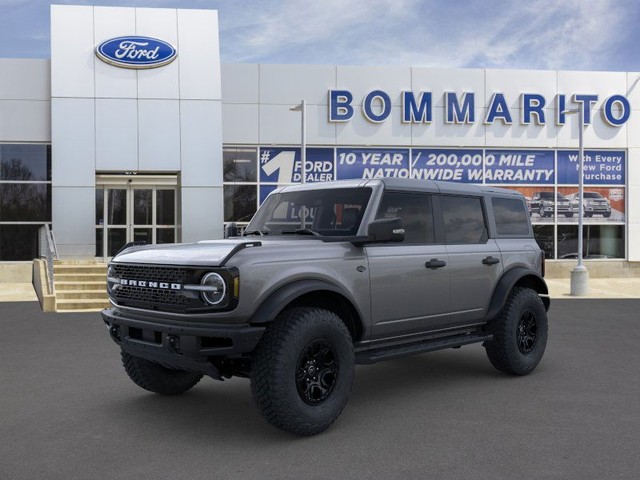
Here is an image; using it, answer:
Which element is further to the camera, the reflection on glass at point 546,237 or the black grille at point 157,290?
the reflection on glass at point 546,237

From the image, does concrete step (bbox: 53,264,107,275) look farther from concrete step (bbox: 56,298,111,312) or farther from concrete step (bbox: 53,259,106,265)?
concrete step (bbox: 56,298,111,312)

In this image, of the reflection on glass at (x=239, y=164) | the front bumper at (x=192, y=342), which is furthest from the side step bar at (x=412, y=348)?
the reflection on glass at (x=239, y=164)

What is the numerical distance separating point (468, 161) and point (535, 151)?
233 cm

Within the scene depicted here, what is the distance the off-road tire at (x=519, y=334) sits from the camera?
264 inches

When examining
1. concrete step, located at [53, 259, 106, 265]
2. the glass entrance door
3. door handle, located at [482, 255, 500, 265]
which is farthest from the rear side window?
the glass entrance door

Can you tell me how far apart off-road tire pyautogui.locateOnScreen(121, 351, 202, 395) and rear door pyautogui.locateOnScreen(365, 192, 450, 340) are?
197cm

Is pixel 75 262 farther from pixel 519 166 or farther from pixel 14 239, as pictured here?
pixel 519 166

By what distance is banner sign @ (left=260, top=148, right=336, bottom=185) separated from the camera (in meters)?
20.2

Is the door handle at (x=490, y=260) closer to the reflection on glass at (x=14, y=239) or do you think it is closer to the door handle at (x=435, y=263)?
the door handle at (x=435, y=263)

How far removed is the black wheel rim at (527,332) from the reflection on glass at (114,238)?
15.7 m

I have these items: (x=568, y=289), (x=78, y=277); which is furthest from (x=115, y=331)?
(x=568, y=289)

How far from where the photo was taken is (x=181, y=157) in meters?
18.8

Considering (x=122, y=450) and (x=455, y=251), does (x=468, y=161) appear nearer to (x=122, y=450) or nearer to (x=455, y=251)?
(x=455, y=251)

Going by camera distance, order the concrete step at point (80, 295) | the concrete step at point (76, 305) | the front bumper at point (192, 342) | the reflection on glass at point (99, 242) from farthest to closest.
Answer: the reflection on glass at point (99, 242) < the concrete step at point (80, 295) < the concrete step at point (76, 305) < the front bumper at point (192, 342)
